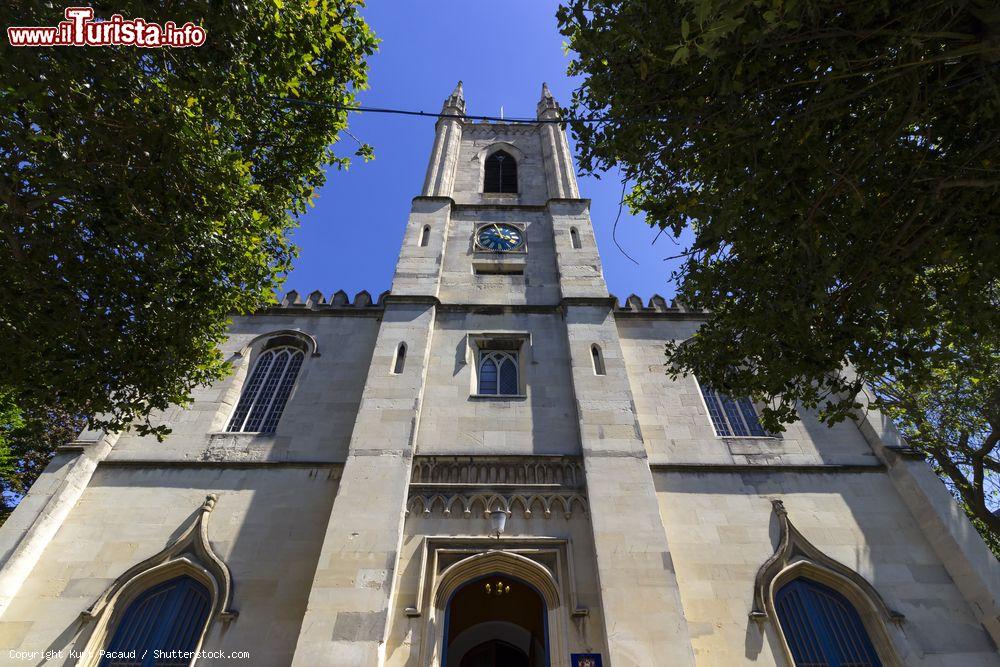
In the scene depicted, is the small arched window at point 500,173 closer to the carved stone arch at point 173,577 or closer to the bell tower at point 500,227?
the bell tower at point 500,227

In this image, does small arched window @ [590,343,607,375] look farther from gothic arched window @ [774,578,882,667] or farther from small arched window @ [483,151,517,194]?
small arched window @ [483,151,517,194]

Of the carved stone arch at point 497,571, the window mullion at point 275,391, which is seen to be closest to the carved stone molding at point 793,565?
the carved stone arch at point 497,571

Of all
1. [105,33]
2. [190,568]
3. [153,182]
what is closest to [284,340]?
[190,568]

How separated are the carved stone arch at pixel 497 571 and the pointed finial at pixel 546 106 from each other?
20743 mm

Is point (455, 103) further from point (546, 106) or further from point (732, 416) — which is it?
point (732, 416)

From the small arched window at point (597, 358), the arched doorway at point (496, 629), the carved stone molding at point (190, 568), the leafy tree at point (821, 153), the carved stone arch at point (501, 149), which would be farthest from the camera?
the carved stone arch at point (501, 149)

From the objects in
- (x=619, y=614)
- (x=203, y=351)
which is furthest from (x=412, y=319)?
(x=619, y=614)

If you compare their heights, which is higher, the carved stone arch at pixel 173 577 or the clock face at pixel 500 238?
the clock face at pixel 500 238

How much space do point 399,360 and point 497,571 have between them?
531 centimetres

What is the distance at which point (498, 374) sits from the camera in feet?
42.7

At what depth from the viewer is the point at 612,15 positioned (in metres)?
6.49

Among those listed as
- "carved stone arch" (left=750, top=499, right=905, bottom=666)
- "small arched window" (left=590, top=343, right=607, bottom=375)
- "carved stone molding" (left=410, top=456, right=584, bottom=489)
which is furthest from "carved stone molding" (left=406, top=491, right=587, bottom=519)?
"carved stone arch" (left=750, top=499, right=905, bottom=666)

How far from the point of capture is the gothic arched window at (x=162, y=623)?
8.88 metres

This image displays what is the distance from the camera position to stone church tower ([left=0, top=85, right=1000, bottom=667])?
8645 mm
